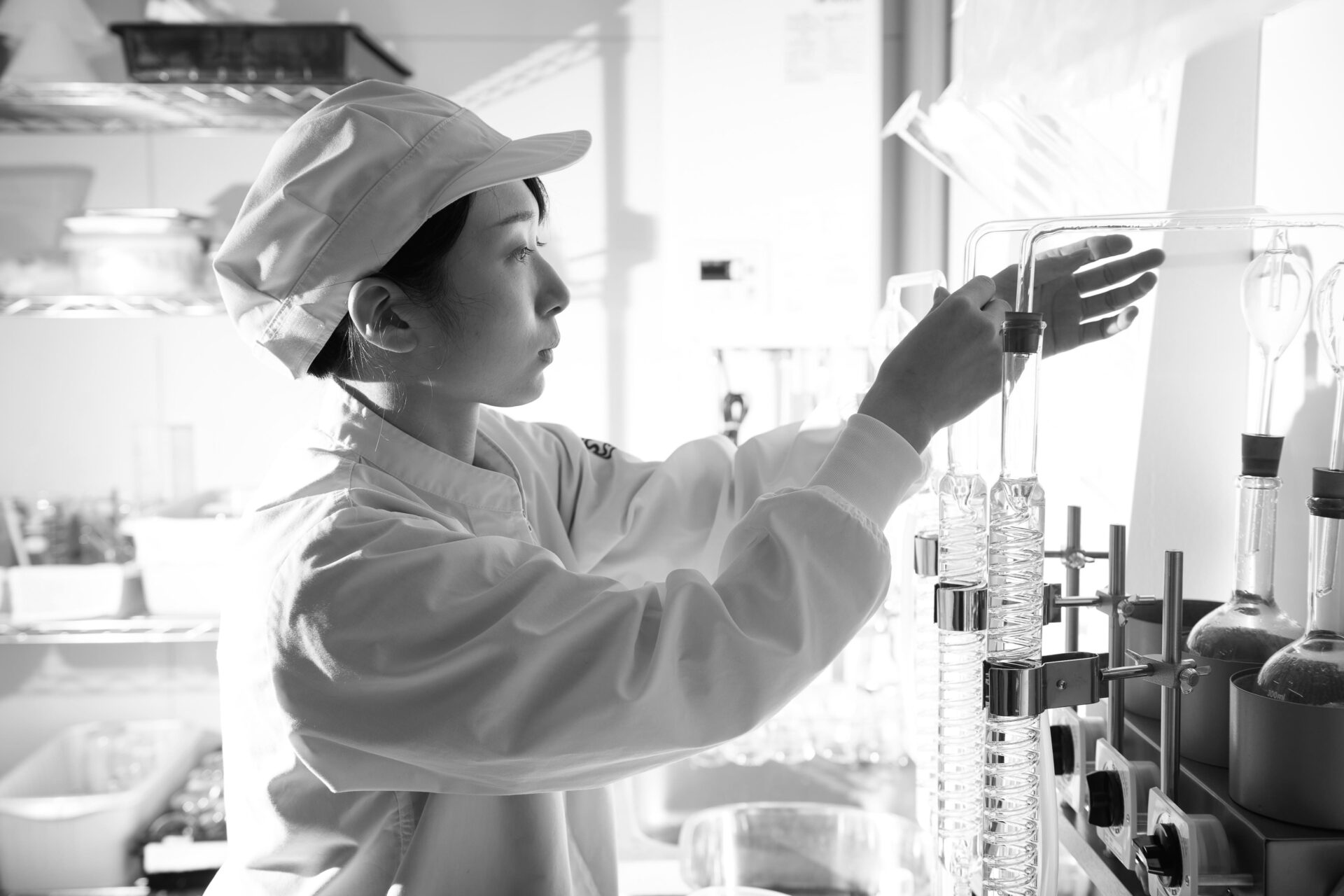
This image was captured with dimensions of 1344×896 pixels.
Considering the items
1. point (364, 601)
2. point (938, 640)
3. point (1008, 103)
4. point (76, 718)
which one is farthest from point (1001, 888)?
point (76, 718)

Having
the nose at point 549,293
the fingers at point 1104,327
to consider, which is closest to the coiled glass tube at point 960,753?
the fingers at point 1104,327

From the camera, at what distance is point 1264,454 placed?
752 mm

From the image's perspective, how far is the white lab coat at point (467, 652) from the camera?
766 millimetres

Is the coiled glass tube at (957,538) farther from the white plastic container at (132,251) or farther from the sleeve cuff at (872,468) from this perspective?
the white plastic container at (132,251)

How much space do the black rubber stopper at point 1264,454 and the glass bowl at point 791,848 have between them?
38.4 inches

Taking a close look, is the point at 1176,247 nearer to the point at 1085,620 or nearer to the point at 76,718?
the point at 1085,620

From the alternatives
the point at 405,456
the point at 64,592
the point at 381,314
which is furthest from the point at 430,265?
the point at 64,592

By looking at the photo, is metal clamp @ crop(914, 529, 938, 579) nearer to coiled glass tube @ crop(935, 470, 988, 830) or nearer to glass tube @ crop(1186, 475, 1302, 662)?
coiled glass tube @ crop(935, 470, 988, 830)

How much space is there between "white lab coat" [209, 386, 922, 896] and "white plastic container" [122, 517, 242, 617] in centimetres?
126

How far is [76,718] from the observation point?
94.7 inches

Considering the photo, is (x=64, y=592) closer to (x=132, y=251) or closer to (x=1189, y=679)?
(x=132, y=251)

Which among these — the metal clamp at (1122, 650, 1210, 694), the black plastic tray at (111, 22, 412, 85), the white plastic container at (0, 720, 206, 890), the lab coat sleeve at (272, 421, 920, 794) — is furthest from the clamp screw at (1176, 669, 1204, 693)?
the white plastic container at (0, 720, 206, 890)

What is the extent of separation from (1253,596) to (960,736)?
0.26 meters

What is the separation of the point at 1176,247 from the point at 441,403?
0.67m
